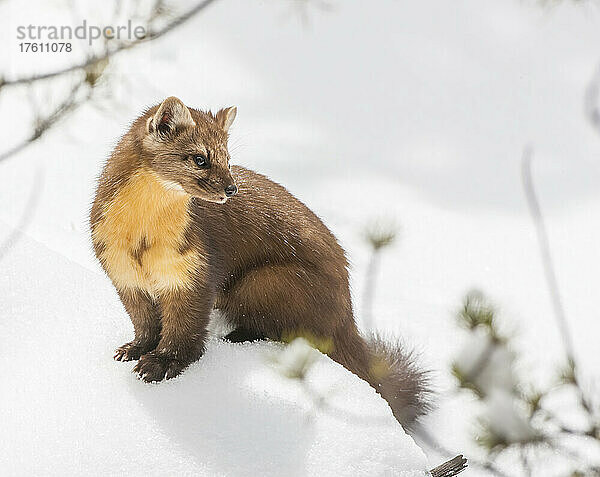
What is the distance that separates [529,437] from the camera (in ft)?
4.12

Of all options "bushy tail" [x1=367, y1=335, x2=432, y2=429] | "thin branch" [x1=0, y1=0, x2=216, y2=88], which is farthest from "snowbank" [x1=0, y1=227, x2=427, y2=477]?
"thin branch" [x1=0, y1=0, x2=216, y2=88]

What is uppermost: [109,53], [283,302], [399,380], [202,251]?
[109,53]

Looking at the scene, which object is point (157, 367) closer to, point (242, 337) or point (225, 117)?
point (242, 337)

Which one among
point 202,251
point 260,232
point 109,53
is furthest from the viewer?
point 109,53

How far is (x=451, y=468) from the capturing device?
194 centimetres

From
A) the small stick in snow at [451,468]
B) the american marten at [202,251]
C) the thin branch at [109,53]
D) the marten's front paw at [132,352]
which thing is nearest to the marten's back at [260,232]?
the american marten at [202,251]

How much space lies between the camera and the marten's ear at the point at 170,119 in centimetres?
173

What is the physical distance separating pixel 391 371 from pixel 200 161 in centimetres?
91

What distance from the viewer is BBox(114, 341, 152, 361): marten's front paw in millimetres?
2006

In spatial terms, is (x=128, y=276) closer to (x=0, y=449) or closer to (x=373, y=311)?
(x=0, y=449)

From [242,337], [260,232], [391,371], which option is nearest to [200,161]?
[260,232]

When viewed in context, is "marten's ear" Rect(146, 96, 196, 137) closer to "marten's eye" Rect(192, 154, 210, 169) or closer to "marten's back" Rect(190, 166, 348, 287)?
"marten's eye" Rect(192, 154, 210, 169)

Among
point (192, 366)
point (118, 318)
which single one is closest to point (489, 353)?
point (192, 366)

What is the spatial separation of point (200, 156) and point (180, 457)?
652 millimetres
